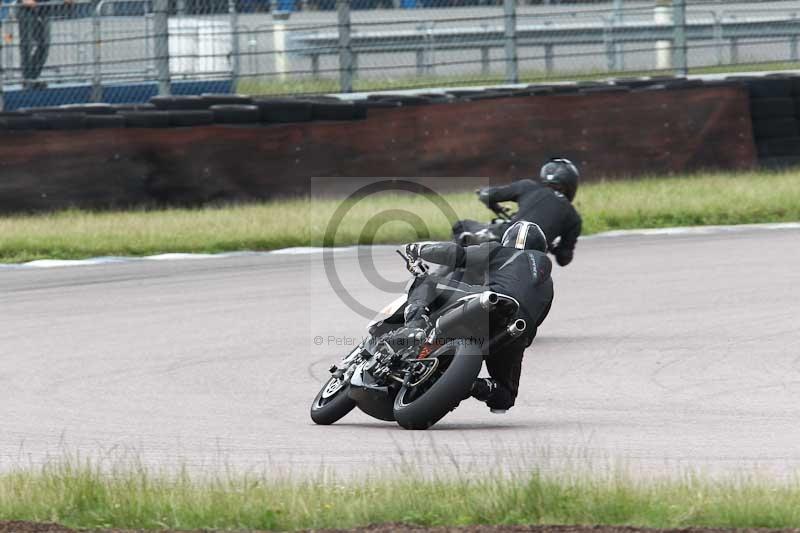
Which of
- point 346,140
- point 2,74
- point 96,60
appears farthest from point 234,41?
point 2,74

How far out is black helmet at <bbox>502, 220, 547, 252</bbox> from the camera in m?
7.54

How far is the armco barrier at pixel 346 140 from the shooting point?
14898 millimetres

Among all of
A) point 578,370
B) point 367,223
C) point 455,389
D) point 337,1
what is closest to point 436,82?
point 337,1

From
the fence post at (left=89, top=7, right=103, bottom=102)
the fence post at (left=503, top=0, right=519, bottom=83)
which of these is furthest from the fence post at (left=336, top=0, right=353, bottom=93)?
the fence post at (left=89, top=7, right=103, bottom=102)

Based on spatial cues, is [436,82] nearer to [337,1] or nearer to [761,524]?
[337,1]

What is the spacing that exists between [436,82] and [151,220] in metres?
4.97

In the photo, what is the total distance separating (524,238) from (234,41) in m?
10.8

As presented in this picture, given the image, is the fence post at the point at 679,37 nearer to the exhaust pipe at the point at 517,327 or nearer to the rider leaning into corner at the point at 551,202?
the rider leaning into corner at the point at 551,202

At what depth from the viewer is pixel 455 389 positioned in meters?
6.88

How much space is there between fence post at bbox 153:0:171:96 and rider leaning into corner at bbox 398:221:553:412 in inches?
409

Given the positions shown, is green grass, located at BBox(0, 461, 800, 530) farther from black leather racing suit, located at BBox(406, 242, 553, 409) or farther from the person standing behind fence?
the person standing behind fence

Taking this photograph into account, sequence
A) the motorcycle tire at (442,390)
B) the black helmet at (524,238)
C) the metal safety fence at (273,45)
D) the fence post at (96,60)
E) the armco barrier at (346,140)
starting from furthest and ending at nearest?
1. the fence post at (96,60)
2. the metal safety fence at (273,45)
3. the armco barrier at (346,140)
4. the black helmet at (524,238)
5. the motorcycle tire at (442,390)

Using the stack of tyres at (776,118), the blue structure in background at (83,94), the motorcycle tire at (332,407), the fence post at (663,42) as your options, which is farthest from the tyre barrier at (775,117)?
the motorcycle tire at (332,407)

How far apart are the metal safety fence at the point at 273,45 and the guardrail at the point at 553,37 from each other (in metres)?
0.02
